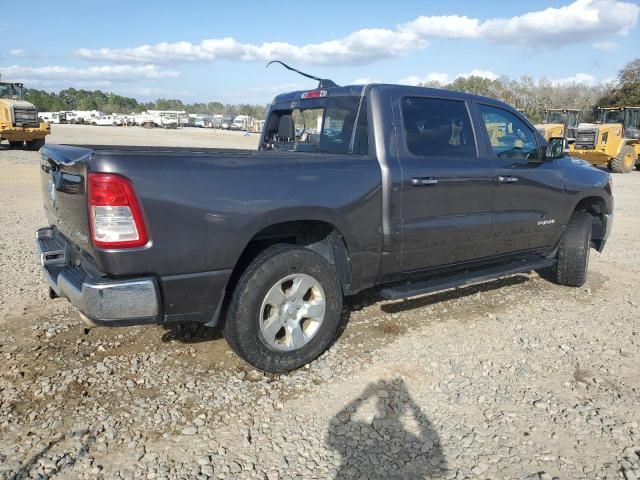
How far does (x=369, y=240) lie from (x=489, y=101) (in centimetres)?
197

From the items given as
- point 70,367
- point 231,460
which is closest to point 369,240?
point 231,460

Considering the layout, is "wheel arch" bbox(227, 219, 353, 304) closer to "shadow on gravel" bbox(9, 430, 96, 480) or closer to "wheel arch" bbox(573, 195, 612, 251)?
"shadow on gravel" bbox(9, 430, 96, 480)

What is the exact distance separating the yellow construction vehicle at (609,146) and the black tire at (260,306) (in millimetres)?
18763

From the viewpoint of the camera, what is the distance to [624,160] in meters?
19.8

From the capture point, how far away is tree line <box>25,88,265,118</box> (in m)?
109

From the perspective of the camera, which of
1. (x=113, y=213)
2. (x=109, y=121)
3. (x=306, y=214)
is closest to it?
(x=113, y=213)

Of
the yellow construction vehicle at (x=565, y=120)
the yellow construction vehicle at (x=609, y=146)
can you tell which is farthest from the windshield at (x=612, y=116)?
the yellow construction vehicle at (x=565, y=120)

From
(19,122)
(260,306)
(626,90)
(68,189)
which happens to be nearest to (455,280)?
(260,306)

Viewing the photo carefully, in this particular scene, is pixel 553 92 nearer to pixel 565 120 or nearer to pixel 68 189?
pixel 565 120

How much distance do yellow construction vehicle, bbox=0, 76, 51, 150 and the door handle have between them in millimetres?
21786

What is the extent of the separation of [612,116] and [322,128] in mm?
21564

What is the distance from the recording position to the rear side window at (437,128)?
13.4ft

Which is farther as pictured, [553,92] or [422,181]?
[553,92]

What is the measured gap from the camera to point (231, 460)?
2.68 meters
